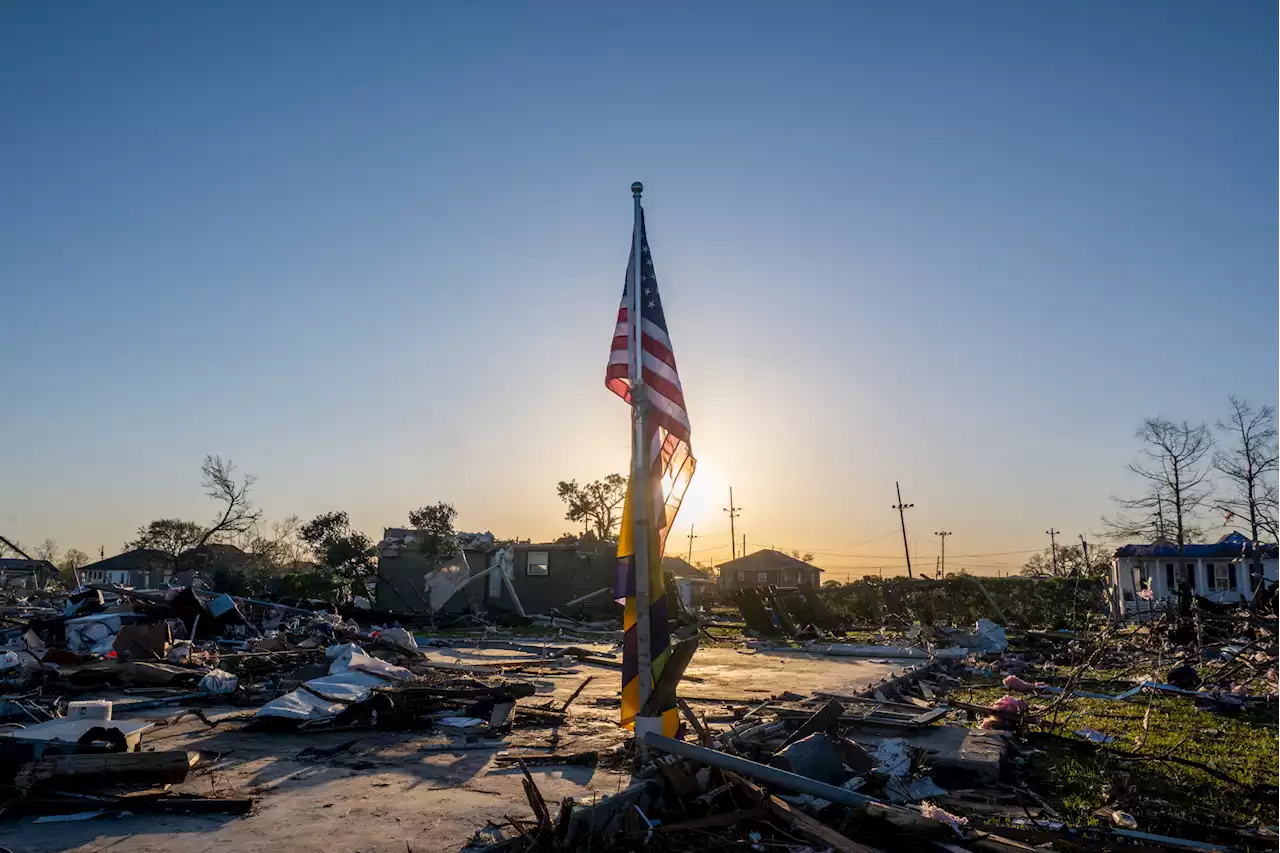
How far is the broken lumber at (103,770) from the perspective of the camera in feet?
19.2

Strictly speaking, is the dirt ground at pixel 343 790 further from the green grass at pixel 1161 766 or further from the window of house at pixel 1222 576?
the window of house at pixel 1222 576

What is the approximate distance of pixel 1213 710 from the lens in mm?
11781

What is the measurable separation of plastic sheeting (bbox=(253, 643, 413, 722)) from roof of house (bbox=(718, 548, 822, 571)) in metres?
73.9

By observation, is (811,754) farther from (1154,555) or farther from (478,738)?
(1154,555)

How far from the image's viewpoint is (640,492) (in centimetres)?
756

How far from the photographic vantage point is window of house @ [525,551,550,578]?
120 ft

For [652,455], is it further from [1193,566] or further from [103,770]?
[1193,566]

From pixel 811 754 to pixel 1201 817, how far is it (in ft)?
8.98

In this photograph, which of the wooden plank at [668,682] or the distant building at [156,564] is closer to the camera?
the wooden plank at [668,682]

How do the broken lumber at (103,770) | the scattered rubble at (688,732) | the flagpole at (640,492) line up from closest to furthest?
the scattered rubble at (688,732) → the broken lumber at (103,770) → the flagpole at (640,492)

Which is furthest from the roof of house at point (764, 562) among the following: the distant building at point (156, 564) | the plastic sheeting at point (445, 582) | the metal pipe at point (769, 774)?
the metal pipe at point (769, 774)

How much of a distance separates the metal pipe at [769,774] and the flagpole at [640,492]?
1.19m

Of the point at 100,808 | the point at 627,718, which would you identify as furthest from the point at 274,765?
the point at 627,718

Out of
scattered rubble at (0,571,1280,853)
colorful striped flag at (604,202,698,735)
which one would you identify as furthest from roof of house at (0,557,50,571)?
colorful striped flag at (604,202,698,735)
